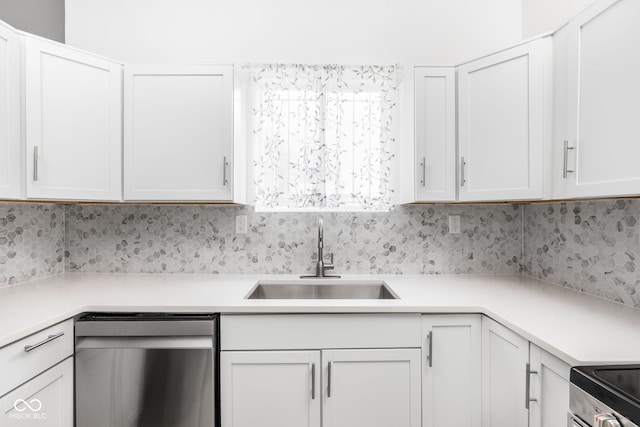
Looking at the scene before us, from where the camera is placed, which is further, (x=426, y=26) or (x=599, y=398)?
(x=426, y=26)

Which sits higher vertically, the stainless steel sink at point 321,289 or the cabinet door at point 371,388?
the stainless steel sink at point 321,289

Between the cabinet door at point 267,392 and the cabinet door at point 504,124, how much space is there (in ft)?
3.99

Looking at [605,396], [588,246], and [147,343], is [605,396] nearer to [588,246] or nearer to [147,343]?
[588,246]

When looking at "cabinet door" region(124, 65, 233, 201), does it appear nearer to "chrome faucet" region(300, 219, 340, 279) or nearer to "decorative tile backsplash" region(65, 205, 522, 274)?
"decorative tile backsplash" region(65, 205, 522, 274)

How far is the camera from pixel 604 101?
1240 mm

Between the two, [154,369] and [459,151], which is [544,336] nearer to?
[459,151]

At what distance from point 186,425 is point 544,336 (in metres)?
1.44

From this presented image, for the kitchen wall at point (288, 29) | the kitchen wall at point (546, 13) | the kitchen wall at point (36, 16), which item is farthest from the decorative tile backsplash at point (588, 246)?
the kitchen wall at point (36, 16)

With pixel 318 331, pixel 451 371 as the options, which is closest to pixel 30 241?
pixel 318 331

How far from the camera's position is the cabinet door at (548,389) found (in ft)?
3.45

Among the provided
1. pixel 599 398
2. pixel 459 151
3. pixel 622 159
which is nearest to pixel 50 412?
pixel 599 398

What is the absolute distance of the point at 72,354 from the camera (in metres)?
1.50

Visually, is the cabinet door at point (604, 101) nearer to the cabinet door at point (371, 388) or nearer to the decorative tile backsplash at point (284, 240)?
the decorative tile backsplash at point (284, 240)

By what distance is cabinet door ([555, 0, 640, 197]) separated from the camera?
1136 millimetres
